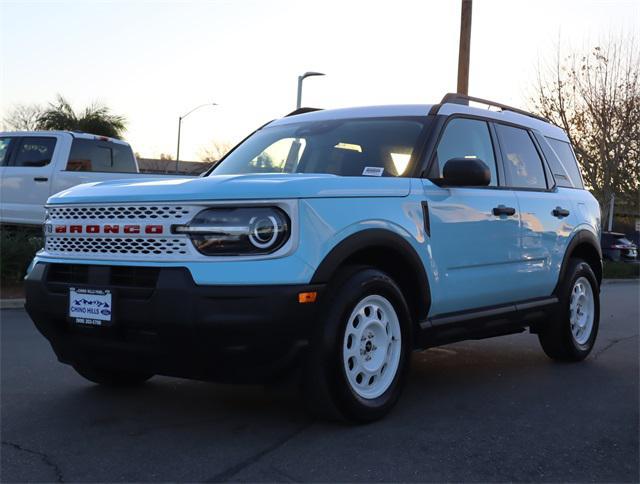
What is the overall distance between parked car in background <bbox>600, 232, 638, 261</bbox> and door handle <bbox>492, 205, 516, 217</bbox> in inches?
939

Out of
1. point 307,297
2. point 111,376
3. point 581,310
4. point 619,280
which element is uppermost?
point 307,297

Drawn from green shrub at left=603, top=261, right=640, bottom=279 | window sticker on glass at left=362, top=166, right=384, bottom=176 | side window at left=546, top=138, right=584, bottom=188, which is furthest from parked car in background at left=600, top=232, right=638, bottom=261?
window sticker on glass at left=362, top=166, right=384, bottom=176

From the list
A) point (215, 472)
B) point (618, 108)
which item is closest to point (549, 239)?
point (215, 472)

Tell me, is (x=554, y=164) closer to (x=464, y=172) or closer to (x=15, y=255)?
(x=464, y=172)

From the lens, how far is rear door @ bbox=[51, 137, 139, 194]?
42.2ft

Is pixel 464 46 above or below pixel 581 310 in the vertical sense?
above

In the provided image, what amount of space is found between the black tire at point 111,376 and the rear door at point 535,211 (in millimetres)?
2638

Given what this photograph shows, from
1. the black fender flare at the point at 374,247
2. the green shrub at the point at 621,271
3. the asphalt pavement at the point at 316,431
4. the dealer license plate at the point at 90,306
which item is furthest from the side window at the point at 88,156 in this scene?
the green shrub at the point at 621,271

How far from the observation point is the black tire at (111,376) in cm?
492

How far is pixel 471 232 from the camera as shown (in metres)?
5.08

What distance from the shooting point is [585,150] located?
28953 mm

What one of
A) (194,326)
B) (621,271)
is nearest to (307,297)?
(194,326)

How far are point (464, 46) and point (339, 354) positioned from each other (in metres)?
12.7

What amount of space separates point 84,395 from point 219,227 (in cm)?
181
